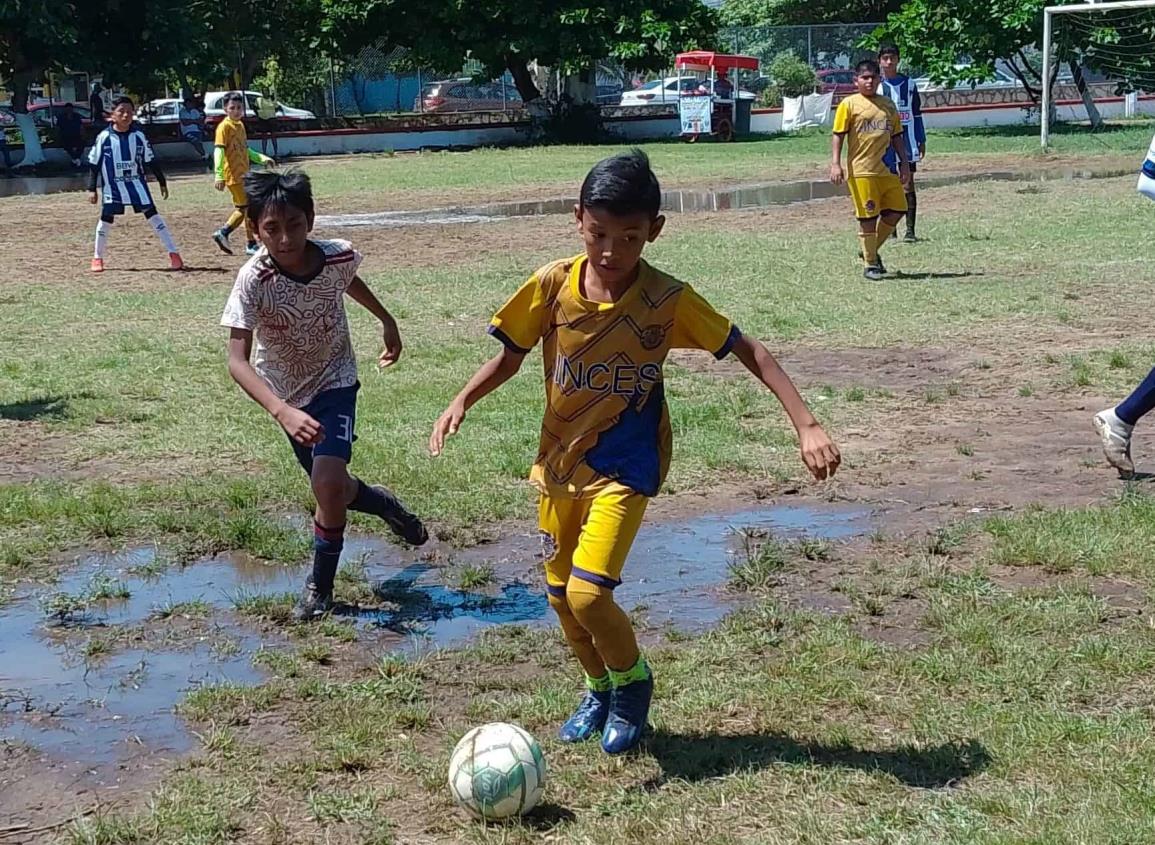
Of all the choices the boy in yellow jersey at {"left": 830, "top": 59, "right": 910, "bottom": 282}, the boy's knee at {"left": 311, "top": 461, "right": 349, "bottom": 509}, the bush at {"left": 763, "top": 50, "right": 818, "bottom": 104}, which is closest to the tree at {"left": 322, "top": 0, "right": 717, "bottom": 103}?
the bush at {"left": 763, "top": 50, "right": 818, "bottom": 104}

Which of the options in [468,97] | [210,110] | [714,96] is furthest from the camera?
[210,110]

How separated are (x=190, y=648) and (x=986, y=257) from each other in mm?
10348

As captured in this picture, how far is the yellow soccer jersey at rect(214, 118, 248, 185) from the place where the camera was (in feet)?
52.2

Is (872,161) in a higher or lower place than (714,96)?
lower

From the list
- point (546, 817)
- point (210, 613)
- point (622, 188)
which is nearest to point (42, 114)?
point (210, 613)

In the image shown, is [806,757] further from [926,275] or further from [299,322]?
[926,275]

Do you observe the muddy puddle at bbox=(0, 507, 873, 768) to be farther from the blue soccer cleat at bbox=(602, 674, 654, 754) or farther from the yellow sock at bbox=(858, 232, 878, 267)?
the yellow sock at bbox=(858, 232, 878, 267)

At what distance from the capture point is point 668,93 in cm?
4466

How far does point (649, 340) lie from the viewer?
13.0 ft

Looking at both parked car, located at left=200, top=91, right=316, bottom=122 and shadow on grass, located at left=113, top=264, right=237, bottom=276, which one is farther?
parked car, located at left=200, top=91, right=316, bottom=122

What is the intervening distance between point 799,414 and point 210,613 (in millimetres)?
2574

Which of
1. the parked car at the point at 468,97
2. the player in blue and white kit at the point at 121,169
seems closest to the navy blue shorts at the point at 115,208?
the player in blue and white kit at the point at 121,169

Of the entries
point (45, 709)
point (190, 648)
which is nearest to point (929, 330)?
point (190, 648)

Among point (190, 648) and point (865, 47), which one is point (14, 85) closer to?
point (865, 47)
